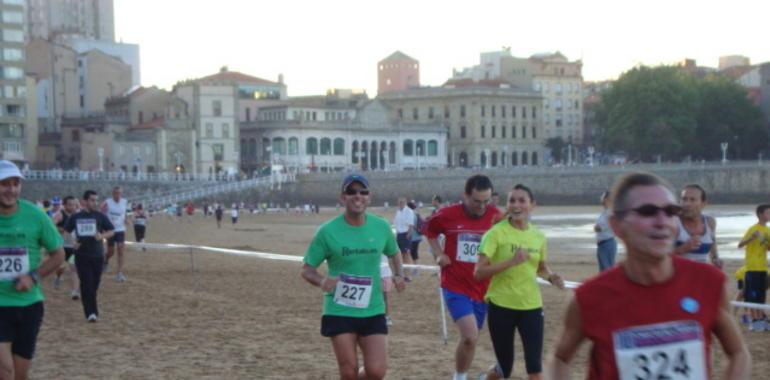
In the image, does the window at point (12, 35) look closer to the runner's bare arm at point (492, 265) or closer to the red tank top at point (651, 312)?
the runner's bare arm at point (492, 265)

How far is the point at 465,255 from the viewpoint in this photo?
28.0ft

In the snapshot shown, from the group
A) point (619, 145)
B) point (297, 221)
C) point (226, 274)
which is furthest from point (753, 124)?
point (226, 274)

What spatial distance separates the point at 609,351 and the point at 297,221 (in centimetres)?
5831

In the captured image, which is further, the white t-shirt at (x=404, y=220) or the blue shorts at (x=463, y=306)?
the white t-shirt at (x=404, y=220)

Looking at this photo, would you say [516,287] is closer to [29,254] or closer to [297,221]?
[29,254]

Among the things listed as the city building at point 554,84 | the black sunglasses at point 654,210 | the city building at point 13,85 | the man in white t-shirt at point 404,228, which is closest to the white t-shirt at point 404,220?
the man in white t-shirt at point 404,228

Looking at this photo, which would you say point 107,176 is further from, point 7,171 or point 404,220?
point 7,171

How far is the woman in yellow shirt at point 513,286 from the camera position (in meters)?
7.46

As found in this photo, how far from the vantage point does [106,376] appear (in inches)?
386

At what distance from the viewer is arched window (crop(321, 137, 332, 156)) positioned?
104019mm

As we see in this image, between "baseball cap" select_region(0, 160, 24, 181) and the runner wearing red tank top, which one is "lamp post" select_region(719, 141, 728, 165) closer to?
"baseball cap" select_region(0, 160, 24, 181)

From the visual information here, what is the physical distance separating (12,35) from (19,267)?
8400 centimetres

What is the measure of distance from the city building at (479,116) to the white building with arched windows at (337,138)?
406 cm

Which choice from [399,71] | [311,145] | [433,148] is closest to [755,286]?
[311,145]
